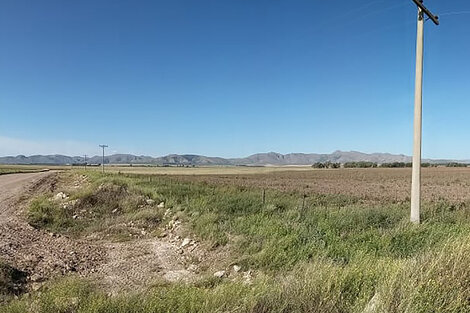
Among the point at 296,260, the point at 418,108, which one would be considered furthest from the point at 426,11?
the point at 296,260

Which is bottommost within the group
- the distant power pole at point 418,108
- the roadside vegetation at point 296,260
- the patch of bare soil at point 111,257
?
the patch of bare soil at point 111,257

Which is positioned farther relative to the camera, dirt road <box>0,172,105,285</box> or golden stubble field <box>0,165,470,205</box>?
golden stubble field <box>0,165,470,205</box>

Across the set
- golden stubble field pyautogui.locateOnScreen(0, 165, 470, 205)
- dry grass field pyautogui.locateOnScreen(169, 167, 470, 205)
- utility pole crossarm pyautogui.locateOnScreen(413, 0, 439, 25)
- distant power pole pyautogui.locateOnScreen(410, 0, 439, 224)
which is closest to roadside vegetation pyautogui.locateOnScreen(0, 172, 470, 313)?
distant power pole pyautogui.locateOnScreen(410, 0, 439, 224)

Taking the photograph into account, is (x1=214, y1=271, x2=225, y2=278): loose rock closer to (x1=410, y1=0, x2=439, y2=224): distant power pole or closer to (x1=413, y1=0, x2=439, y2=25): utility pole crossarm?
(x1=410, y1=0, x2=439, y2=224): distant power pole

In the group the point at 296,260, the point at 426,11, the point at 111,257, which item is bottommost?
the point at 111,257

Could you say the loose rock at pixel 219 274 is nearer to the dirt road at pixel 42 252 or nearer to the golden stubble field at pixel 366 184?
the dirt road at pixel 42 252

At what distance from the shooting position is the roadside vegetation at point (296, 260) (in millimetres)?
4801

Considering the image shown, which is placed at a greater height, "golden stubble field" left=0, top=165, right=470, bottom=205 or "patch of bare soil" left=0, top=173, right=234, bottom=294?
"golden stubble field" left=0, top=165, right=470, bottom=205

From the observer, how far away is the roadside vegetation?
4801 millimetres

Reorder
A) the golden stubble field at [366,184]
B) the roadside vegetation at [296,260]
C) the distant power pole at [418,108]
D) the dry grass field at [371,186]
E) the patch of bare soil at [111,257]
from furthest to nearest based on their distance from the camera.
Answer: the golden stubble field at [366,184], the dry grass field at [371,186], the distant power pole at [418,108], the patch of bare soil at [111,257], the roadside vegetation at [296,260]

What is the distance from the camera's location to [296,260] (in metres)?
7.92

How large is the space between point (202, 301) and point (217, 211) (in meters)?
9.07

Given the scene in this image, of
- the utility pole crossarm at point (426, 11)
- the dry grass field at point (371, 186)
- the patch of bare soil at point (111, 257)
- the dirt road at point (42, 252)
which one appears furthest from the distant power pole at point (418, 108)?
the dry grass field at point (371, 186)

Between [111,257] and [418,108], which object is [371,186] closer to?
[418,108]
